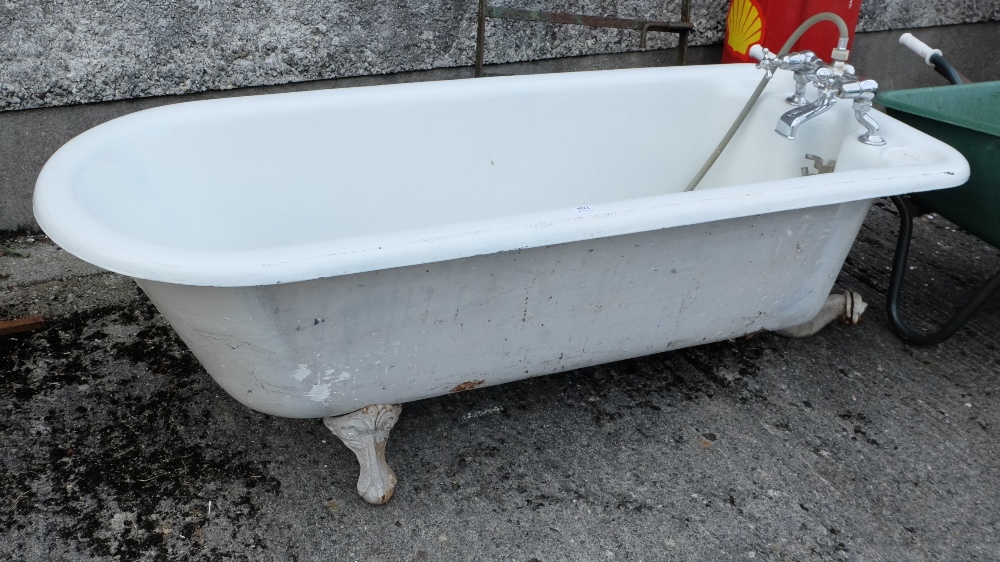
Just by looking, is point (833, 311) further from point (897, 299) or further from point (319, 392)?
point (319, 392)

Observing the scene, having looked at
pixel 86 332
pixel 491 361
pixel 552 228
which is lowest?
pixel 86 332

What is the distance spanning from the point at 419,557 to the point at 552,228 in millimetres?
671

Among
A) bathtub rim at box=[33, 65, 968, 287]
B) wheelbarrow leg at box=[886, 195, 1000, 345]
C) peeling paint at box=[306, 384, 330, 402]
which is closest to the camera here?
bathtub rim at box=[33, 65, 968, 287]

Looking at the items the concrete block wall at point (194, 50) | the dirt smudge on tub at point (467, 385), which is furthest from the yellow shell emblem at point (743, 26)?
the dirt smudge on tub at point (467, 385)

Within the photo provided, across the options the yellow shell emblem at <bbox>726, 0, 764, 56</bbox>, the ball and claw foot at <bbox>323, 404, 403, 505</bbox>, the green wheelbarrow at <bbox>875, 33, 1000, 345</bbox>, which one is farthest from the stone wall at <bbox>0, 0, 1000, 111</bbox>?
the ball and claw foot at <bbox>323, 404, 403, 505</bbox>

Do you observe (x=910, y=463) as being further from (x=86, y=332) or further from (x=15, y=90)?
(x=15, y=90)

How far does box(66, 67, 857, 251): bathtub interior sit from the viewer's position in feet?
5.60

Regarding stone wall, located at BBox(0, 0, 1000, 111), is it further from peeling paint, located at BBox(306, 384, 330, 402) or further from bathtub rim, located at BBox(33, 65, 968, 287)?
peeling paint, located at BBox(306, 384, 330, 402)

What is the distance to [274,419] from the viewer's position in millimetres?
1801

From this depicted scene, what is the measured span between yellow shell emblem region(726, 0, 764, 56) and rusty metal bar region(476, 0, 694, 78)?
16 cm

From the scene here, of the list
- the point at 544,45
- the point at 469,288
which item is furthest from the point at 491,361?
the point at 544,45

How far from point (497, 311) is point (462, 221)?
0.71 ft

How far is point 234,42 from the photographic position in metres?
2.36

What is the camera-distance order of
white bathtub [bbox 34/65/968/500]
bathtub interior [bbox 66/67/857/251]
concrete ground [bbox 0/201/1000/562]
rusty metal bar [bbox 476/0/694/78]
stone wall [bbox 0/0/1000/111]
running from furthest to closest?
rusty metal bar [bbox 476/0/694/78], stone wall [bbox 0/0/1000/111], bathtub interior [bbox 66/67/857/251], concrete ground [bbox 0/201/1000/562], white bathtub [bbox 34/65/968/500]
